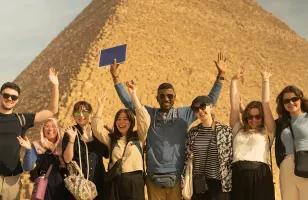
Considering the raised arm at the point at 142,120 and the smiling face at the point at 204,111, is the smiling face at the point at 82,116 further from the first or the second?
the smiling face at the point at 204,111

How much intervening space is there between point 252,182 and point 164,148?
1.53 metres

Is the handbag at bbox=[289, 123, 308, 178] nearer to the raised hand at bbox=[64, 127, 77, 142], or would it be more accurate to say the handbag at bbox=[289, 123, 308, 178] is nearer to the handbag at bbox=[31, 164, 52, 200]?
the raised hand at bbox=[64, 127, 77, 142]

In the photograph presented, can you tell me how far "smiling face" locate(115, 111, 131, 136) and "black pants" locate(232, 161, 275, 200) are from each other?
1.90 metres

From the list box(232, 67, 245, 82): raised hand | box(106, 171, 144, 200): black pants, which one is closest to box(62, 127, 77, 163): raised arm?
box(106, 171, 144, 200): black pants

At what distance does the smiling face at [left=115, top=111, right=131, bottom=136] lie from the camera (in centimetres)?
968

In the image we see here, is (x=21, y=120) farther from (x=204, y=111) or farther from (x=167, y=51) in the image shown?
(x=167, y=51)

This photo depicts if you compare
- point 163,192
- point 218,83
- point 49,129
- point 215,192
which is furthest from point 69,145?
point 218,83

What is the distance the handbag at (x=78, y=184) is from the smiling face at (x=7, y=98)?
4.44 ft

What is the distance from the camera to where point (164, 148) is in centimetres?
970

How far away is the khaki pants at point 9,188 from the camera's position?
30.7ft

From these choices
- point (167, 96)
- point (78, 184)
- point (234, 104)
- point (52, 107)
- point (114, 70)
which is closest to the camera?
point (78, 184)

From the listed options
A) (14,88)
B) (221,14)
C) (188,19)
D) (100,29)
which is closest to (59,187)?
(14,88)

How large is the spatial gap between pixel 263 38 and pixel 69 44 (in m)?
23.2

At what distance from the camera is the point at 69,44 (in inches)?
1953
